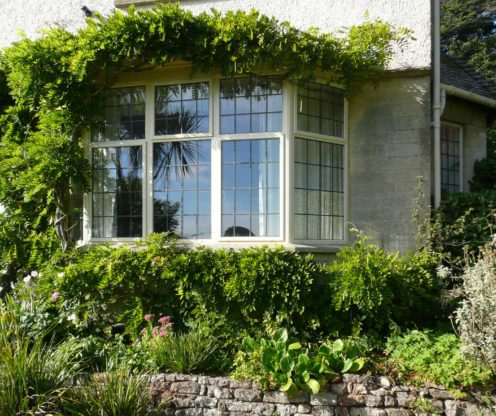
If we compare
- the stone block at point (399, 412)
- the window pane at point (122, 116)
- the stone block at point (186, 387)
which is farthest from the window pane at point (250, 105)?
the stone block at point (399, 412)

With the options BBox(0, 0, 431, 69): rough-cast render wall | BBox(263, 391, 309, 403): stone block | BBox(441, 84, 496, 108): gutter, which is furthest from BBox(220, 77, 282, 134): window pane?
BBox(263, 391, 309, 403): stone block

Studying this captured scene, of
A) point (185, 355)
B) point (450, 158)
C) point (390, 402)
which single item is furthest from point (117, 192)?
point (450, 158)

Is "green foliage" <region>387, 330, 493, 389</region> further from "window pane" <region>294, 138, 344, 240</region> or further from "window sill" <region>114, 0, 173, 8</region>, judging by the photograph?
"window sill" <region>114, 0, 173, 8</region>

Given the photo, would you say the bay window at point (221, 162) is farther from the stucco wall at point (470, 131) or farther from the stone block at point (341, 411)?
the stucco wall at point (470, 131)

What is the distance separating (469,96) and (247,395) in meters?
6.09

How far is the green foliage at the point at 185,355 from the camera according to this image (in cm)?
539

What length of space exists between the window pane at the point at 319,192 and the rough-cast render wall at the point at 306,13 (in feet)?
5.34

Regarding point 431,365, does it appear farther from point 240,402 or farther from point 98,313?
point 98,313

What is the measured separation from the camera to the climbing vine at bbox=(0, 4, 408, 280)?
6.35 m

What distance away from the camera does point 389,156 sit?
23.3 feet

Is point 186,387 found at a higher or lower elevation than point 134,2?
lower

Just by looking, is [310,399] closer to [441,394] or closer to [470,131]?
[441,394]

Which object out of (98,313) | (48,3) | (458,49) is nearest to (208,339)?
(98,313)

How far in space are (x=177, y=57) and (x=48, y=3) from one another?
11.0ft
